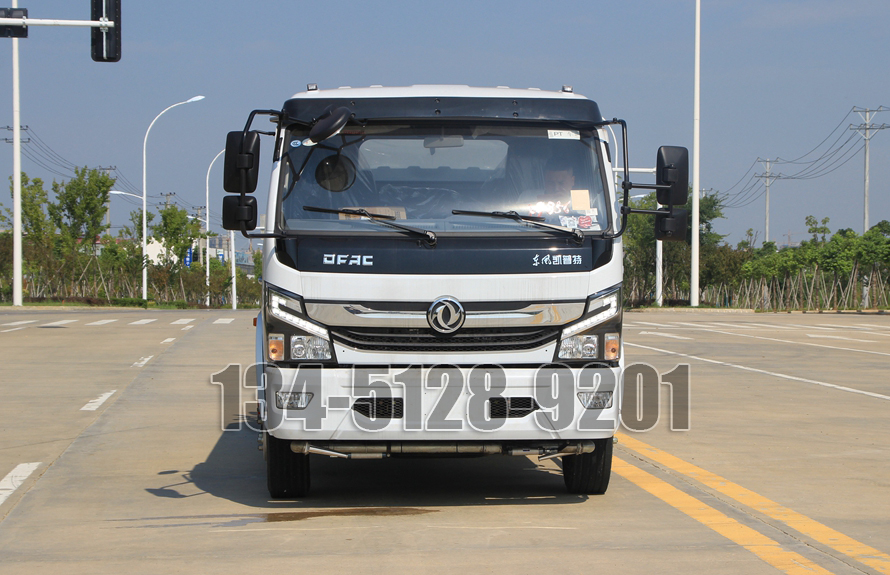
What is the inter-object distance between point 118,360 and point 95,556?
1209 cm

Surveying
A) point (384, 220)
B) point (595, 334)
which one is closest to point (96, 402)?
point (384, 220)

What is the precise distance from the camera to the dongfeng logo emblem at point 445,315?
5672mm

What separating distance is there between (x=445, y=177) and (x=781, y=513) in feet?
9.15

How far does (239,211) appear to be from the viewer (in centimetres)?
594

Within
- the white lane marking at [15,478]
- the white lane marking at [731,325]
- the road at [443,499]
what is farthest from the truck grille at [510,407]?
the white lane marking at [731,325]

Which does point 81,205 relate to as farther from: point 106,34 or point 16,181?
point 106,34

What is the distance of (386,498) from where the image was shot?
646cm

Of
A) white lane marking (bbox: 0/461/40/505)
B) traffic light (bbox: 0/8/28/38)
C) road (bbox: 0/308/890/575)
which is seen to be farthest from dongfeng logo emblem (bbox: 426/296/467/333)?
traffic light (bbox: 0/8/28/38)

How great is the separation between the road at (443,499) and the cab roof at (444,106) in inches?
92.7

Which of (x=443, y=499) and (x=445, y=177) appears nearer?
(x=445, y=177)

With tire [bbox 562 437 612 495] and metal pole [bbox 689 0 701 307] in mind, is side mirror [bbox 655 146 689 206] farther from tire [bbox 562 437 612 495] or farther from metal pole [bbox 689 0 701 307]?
metal pole [bbox 689 0 701 307]

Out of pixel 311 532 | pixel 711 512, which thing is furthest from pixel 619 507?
pixel 311 532

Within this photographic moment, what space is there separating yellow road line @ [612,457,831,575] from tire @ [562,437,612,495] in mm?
386

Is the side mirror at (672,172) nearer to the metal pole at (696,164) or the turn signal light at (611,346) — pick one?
the turn signal light at (611,346)
